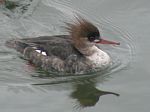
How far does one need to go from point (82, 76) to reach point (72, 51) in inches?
17.2

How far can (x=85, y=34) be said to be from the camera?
30.9ft

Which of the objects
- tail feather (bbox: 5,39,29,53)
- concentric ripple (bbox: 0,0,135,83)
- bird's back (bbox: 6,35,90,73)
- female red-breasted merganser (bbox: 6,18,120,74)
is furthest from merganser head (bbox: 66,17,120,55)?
tail feather (bbox: 5,39,29,53)

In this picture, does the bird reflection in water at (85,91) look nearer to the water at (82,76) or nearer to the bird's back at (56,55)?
the water at (82,76)

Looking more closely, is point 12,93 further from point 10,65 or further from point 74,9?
point 74,9

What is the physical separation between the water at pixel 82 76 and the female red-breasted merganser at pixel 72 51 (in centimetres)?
18

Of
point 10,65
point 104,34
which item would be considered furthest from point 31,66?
point 104,34

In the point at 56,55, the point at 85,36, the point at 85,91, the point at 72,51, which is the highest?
the point at 85,36

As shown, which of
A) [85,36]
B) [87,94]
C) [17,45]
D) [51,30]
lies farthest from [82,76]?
[51,30]

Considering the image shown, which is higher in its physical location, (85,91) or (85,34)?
(85,34)

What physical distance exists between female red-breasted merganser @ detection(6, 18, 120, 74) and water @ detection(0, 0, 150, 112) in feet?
0.57

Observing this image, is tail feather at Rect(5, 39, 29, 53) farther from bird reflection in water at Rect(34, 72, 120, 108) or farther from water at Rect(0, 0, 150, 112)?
bird reflection in water at Rect(34, 72, 120, 108)

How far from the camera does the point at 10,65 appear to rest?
9.59 m

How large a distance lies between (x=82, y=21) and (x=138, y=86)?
4.56 ft

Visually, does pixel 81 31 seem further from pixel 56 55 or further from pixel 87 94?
pixel 87 94
